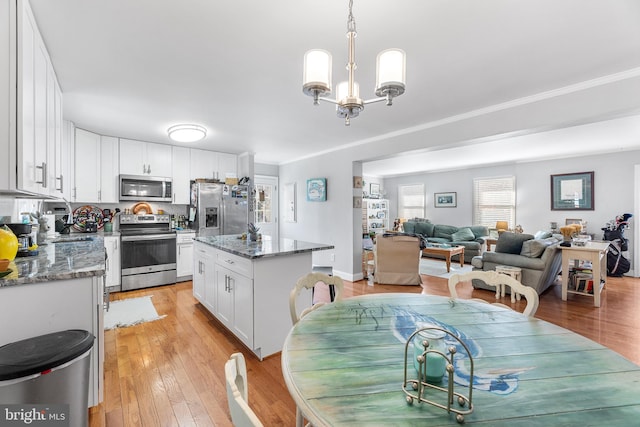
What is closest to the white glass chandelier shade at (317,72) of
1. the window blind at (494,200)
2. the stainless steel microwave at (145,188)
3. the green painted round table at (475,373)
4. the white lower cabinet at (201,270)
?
the green painted round table at (475,373)

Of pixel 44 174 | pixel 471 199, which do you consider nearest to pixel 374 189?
pixel 471 199

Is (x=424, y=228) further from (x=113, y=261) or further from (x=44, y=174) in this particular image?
(x=44, y=174)

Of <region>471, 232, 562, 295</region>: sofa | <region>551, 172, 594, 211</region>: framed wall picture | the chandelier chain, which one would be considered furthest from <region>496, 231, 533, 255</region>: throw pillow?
the chandelier chain

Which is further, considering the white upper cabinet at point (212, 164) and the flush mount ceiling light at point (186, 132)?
the white upper cabinet at point (212, 164)

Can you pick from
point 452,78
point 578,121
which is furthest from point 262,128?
point 578,121

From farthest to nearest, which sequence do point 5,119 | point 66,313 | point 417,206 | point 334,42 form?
point 417,206 → point 334,42 → point 66,313 → point 5,119

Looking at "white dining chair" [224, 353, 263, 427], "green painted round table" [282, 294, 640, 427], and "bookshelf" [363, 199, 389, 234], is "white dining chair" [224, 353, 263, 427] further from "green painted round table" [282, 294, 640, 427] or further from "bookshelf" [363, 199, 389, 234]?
"bookshelf" [363, 199, 389, 234]

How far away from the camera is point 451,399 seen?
2.31 feet

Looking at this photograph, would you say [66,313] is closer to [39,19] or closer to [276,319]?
[276,319]

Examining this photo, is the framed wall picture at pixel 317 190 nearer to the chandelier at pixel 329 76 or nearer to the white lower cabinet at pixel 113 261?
the white lower cabinet at pixel 113 261

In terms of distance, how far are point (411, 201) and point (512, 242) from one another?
15.8 ft

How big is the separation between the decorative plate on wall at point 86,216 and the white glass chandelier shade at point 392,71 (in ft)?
16.0

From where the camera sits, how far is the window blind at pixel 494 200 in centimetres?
695

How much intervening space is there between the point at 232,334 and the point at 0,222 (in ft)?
6.76
